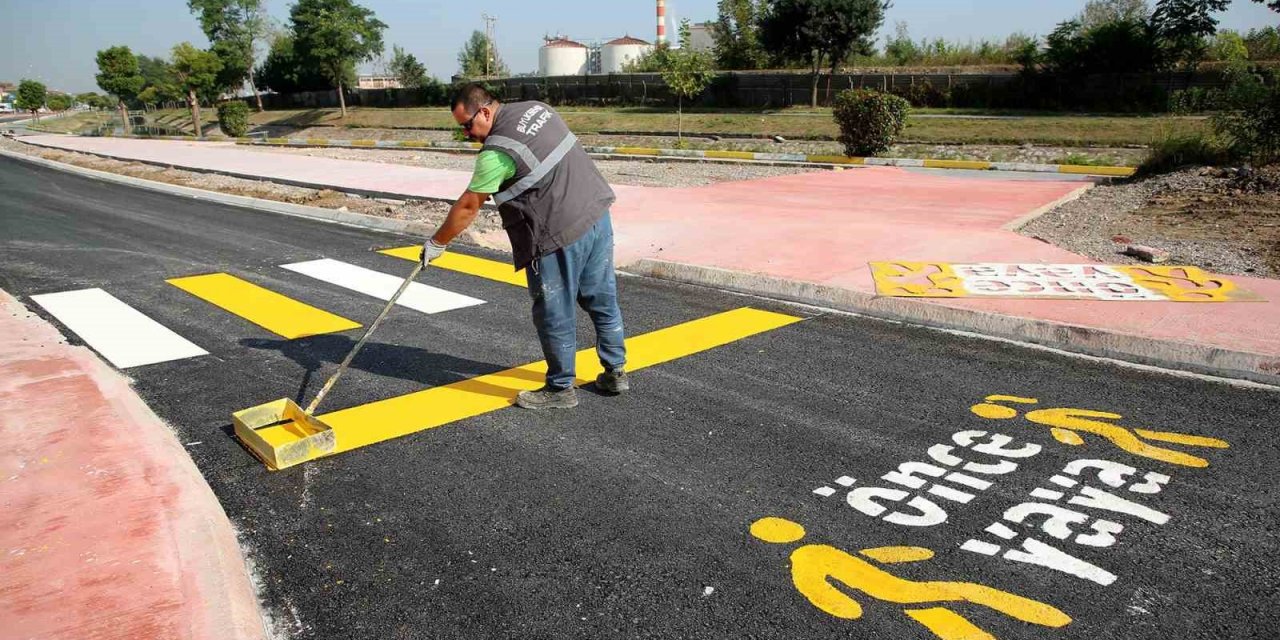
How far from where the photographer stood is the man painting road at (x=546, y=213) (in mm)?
4129

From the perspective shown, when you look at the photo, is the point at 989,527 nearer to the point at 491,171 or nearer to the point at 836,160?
the point at 491,171

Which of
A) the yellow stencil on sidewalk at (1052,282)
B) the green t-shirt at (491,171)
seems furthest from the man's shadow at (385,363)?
the yellow stencil on sidewalk at (1052,282)

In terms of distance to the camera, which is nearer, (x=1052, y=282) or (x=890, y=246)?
(x=1052, y=282)

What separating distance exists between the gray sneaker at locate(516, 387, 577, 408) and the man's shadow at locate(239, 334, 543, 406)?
0.77 ft

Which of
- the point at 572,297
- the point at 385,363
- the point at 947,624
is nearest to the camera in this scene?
the point at 947,624

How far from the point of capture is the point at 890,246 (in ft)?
28.0

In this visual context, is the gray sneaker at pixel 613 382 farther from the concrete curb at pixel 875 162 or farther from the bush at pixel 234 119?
the bush at pixel 234 119

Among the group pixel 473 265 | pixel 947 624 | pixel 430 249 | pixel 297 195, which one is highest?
pixel 430 249

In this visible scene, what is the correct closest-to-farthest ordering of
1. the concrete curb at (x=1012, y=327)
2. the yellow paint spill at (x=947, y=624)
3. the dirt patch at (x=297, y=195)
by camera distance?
the yellow paint spill at (x=947, y=624) < the concrete curb at (x=1012, y=327) < the dirt patch at (x=297, y=195)

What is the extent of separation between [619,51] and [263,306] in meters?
75.3

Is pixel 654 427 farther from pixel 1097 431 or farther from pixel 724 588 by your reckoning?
pixel 1097 431

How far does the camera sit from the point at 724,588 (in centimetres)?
288

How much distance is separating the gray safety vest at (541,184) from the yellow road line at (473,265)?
10.7 ft

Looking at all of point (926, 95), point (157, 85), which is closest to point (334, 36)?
point (157, 85)
